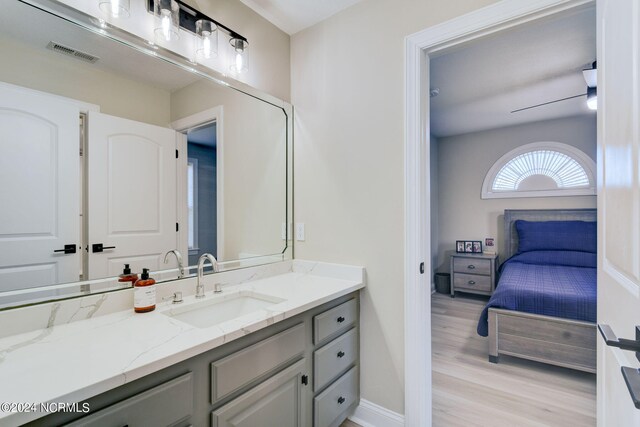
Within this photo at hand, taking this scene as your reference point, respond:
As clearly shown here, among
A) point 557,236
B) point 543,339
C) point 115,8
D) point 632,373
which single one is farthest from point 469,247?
point 115,8

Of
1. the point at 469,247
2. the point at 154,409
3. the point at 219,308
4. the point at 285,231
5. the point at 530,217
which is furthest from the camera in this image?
the point at 469,247

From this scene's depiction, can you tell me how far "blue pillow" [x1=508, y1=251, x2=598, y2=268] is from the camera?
3.62m

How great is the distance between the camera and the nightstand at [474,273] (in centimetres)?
426

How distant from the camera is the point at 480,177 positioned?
4754 mm

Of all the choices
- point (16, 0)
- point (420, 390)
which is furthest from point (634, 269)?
point (16, 0)

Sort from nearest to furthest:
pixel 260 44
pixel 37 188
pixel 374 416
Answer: pixel 37 188 < pixel 374 416 < pixel 260 44

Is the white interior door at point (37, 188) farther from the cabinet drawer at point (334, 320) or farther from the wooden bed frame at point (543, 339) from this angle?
the wooden bed frame at point (543, 339)

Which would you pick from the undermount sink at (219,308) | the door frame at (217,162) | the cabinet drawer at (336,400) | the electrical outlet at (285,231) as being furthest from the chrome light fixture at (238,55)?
the cabinet drawer at (336,400)

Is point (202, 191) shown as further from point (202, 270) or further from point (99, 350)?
point (99, 350)

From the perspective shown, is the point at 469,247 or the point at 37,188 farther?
the point at 469,247

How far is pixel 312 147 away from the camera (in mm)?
2031

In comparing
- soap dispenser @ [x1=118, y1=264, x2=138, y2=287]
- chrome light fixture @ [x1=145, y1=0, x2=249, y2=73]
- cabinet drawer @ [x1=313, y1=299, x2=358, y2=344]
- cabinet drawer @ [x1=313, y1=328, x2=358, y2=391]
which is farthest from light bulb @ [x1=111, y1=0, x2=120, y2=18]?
cabinet drawer @ [x1=313, y1=328, x2=358, y2=391]

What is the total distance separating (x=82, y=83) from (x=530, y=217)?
505cm

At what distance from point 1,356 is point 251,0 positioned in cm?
198
